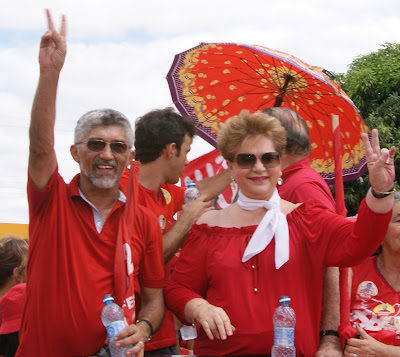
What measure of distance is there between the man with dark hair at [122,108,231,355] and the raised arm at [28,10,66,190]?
39.1 inches

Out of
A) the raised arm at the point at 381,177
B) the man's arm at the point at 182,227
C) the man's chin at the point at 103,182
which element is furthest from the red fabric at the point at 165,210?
the raised arm at the point at 381,177

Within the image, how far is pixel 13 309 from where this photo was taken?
17.1 ft

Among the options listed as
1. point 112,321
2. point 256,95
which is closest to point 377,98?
point 256,95

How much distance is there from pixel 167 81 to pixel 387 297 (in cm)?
241

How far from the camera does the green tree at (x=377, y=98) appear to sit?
15.8 meters

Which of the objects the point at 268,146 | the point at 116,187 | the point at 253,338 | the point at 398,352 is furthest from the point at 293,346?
the point at 116,187

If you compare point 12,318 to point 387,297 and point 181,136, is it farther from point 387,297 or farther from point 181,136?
point 387,297

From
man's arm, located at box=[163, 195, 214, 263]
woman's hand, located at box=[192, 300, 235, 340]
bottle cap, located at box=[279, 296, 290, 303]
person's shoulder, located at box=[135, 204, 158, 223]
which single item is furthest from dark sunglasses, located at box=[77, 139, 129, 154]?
bottle cap, located at box=[279, 296, 290, 303]

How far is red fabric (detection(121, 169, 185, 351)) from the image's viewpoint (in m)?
4.50

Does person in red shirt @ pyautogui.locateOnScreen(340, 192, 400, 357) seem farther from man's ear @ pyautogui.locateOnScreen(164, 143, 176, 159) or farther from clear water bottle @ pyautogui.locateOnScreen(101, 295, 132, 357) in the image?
man's ear @ pyautogui.locateOnScreen(164, 143, 176, 159)

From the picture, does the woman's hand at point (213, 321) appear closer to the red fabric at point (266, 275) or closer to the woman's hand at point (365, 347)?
the red fabric at point (266, 275)

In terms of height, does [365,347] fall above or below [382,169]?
below

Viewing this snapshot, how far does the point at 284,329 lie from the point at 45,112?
157cm

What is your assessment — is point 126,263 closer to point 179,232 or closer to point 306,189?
point 179,232
